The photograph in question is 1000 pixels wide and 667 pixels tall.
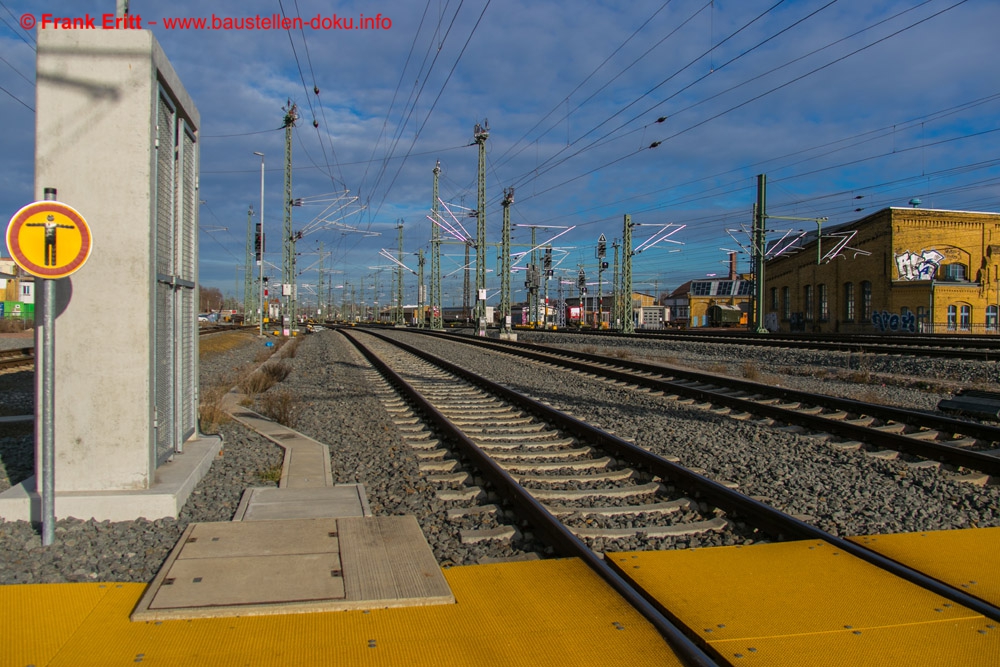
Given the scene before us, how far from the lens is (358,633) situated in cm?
346

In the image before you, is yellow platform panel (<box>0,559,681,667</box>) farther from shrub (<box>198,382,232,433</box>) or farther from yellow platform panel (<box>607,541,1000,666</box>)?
shrub (<box>198,382,232,433</box>)

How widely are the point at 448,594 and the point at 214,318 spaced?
9941cm

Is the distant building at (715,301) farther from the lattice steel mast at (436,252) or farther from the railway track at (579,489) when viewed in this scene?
the railway track at (579,489)

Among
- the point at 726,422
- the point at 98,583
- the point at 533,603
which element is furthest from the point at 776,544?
the point at 726,422

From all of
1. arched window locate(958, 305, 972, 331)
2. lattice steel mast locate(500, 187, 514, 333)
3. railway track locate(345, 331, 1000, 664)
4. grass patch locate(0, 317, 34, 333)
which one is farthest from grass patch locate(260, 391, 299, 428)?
grass patch locate(0, 317, 34, 333)

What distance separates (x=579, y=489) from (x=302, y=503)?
2445 millimetres

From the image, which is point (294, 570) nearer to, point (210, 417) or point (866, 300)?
point (210, 417)

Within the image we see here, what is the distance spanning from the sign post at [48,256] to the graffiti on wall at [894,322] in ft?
152

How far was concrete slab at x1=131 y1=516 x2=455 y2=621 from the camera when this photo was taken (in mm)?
3732

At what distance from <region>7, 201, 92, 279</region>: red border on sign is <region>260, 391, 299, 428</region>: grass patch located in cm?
627

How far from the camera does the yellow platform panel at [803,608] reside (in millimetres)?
3311

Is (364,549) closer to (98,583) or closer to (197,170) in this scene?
(98,583)

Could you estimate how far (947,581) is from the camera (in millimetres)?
4133

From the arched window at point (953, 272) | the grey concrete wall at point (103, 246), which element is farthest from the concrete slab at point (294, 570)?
the arched window at point (953, 272)
